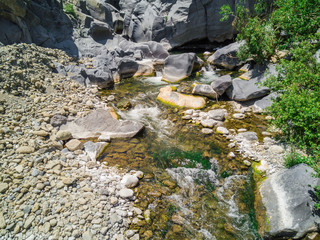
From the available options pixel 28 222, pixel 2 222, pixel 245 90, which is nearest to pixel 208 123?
pixel 245 90

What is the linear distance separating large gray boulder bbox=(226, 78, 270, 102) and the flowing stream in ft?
4.94

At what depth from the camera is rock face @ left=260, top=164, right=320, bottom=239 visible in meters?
3.97

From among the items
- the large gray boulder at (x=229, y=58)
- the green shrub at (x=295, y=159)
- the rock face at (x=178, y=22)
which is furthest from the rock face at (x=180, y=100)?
the rock face at (x=178, y=22)

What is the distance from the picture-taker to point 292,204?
425 centimetres

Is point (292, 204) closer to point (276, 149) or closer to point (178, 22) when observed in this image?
point (276, 149)

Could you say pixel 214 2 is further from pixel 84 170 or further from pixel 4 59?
pixel 84 170

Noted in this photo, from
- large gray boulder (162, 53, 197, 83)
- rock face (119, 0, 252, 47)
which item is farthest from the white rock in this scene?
rock face (119, 0, 252, 47)

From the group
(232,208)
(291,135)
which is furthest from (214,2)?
(232,208)

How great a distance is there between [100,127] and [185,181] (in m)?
4.09

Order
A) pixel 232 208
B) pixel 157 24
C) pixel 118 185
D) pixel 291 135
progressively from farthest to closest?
pixel 157 24 → pixel 291 135 → pixel 118 185 → pixel 232 208

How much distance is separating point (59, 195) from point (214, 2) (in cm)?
2240

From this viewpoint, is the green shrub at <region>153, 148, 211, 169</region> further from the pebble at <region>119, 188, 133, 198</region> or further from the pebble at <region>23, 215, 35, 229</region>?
the pebble at <region>23, 215, 35, 229</region>

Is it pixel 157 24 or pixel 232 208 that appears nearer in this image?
pixel 232 208

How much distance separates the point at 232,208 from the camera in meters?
4.94
